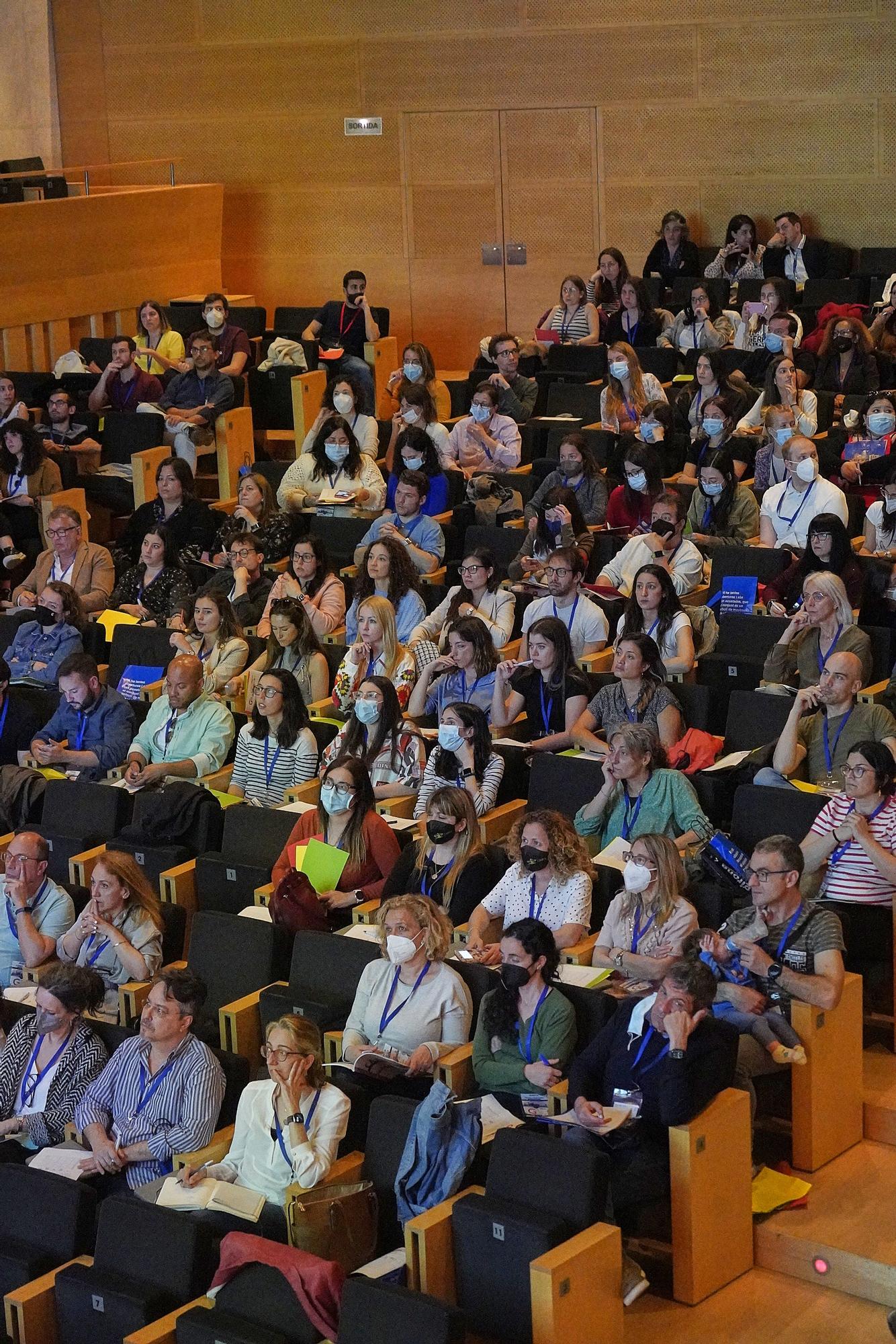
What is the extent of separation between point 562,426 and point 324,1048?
4.28 meters

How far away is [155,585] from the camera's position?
24.1ft

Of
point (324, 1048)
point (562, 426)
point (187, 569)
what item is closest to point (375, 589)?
point (187, 569)

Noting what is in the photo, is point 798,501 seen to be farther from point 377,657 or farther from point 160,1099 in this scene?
point 160,1099

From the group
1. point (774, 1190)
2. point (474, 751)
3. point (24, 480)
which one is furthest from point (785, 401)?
point (774, 1190)

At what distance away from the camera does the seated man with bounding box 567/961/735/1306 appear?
3883 millimetres

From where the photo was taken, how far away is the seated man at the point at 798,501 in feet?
21.8

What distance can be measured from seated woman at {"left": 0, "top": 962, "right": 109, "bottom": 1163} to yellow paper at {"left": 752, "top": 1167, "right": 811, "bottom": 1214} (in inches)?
61.8

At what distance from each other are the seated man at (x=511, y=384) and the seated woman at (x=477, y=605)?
2082mm

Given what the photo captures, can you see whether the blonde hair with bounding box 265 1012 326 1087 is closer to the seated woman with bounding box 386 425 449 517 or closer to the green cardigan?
the green cardigan

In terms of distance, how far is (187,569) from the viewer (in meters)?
7.39

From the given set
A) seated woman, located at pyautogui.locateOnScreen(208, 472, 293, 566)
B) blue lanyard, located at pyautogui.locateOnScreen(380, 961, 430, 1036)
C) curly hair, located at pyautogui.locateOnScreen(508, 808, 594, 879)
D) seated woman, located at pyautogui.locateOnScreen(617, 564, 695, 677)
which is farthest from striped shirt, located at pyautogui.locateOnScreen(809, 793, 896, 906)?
seated woman, located at pyautogui.locateOnScreen(208, 472, 293, 566)

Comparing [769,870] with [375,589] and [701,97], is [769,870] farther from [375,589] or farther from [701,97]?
[701,97]

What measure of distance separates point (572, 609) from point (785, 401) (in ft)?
5.92

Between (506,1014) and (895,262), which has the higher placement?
Answer: (895,262)
